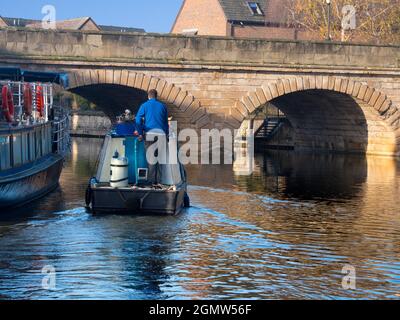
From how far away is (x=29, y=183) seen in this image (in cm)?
2023

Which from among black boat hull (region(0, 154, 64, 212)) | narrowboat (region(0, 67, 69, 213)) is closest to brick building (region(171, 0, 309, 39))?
narrowboat (region(0, 67, 69, 213))

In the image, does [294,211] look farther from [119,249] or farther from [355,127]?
[355,127]

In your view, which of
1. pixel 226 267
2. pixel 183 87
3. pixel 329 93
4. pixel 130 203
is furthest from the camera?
pixel 329 93

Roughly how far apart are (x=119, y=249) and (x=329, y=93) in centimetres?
2553

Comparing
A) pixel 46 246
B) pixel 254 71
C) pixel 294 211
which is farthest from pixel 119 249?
pixel 254 71

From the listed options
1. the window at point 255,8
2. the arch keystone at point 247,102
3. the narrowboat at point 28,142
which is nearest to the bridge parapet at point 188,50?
the arch keystone at point 247,102

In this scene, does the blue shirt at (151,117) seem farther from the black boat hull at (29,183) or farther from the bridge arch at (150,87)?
the bridge arch at (150,87)

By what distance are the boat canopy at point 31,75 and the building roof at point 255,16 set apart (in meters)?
35.4

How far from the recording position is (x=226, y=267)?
13727 millimetres

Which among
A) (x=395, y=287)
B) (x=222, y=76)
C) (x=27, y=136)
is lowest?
(x=395, y=287)

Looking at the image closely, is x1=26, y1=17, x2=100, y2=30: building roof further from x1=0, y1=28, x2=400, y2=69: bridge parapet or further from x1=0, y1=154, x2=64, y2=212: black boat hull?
x1=0, y1=154, x2=64, y2=212: black boat hull

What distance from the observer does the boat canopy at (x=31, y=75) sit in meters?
24.9

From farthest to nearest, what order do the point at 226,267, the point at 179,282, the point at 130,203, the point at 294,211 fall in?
the point at 294,211, the point at 130,203, the point at 226,267, the point at 179,282
